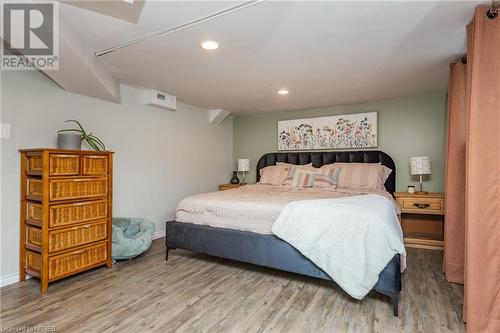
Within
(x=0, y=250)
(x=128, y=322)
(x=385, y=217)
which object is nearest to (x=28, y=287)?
(x=0, y=250)

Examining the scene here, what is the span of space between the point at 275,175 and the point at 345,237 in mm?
2330

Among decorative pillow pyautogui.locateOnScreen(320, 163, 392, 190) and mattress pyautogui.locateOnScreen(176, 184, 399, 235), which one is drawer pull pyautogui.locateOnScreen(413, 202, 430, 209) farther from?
mattress pyautogui.locateOnScreen(176, 184, 399, 235)

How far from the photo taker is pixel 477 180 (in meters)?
1.72

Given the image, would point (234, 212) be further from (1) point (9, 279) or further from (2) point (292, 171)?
(1) point (9, 279)

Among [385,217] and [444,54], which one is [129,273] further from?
[444,54]

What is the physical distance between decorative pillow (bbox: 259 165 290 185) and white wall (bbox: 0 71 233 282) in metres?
1.22

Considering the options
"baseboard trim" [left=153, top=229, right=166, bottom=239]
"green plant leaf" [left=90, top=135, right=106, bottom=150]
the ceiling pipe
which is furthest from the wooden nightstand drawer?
"green plant leaf" [left=90, top=135, right=106, bottom=150]

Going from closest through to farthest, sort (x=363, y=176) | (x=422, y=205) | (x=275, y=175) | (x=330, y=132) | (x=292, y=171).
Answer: (x=422, y=205) → (x=363, y=176) → (x=292, y=171) → (x=275, y=175) → (x=330, y=132)

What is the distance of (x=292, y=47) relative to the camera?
238cm

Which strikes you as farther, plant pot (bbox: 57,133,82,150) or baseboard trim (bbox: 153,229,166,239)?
baseboard trim (bbox: 153,229,166,239)

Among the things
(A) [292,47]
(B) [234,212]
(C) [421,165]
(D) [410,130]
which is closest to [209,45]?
(A) [292,47]

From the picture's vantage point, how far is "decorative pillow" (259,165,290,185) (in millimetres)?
4336

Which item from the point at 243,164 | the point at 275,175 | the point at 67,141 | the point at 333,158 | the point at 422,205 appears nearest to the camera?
the point at 67,141

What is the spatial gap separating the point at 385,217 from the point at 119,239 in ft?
8.95
